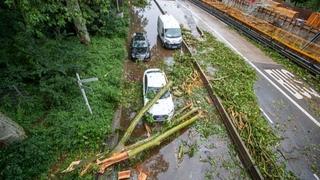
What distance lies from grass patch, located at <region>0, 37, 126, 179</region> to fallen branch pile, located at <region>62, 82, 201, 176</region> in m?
0.72

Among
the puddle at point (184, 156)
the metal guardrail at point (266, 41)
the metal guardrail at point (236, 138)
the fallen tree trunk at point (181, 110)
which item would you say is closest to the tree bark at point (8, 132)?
the puddle at point (184, 156)

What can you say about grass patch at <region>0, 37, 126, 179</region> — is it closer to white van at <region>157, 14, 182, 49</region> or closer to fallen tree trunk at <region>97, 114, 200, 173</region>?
fallen tree trunk at <region>97, 114, 200, 173</region>

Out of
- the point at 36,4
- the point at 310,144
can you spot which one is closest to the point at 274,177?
the point at 310,144

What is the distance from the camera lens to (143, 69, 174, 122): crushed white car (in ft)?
40.9

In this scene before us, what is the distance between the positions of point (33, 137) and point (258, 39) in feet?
70.6

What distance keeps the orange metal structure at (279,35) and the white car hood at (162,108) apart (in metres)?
12.9

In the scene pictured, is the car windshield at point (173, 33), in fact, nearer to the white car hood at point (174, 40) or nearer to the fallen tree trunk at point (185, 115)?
the white car hood at point (174, 40)

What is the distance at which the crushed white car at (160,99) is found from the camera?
12477 millimetres

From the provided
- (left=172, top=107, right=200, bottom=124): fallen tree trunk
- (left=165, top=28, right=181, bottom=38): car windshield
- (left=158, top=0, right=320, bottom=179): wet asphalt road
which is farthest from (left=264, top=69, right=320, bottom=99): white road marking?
(left=165, top=28, right=181, bottom=38): car windshield

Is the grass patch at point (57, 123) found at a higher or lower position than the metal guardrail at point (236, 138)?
higher

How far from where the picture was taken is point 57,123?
1070 cm

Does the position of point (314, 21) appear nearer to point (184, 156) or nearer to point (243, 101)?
point (243, 101)

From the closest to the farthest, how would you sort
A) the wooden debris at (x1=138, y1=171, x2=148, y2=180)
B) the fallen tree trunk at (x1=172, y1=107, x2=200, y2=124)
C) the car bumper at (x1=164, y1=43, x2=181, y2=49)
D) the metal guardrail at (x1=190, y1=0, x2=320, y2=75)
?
the wooden debris at (x1=138, y1=171, x2=148, y2=180), the fallen tree trunk at (x1=172, y1=107, x2=200, y2=124), the metal guardrail at (x1=190, y1=0, x2=320, y2=75), the car bumper at (x1=164, y1=43, x2=181, y2=49)

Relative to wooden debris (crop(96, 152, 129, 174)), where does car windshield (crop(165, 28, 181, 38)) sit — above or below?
above
